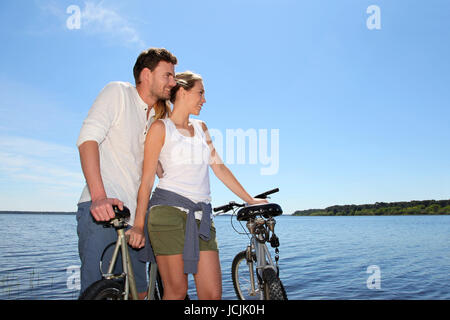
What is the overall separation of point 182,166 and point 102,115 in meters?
0.71

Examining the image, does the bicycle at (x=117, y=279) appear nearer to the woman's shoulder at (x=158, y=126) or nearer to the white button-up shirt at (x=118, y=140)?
the white button-up shirt at (x=118, y=140)

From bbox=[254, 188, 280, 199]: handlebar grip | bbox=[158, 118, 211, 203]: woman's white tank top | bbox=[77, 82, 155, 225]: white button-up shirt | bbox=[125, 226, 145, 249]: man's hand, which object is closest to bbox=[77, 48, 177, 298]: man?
bbox=[77, 82, 155, 225]: white button-up shirt

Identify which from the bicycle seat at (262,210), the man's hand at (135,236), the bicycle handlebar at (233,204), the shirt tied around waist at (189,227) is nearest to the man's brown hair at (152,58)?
the shirt tied around waist at (189,227)

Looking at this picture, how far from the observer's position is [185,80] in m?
2.85

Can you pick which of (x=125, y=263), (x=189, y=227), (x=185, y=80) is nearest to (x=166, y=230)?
(x=189, y=227)

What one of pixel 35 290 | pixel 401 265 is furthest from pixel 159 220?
pixel 401 265

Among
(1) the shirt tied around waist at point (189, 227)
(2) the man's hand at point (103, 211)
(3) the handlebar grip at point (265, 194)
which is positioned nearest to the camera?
(2) the man's hand at point (103, 211)

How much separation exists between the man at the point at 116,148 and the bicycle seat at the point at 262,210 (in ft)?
3.37

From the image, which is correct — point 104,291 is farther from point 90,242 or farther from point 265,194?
point 265,194

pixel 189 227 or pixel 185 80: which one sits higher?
pixel 185 80

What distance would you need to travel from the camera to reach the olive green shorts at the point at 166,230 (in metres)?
2.59

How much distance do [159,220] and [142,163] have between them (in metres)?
0.51

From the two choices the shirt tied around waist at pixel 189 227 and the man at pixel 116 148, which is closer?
the man at pixel 116 148
